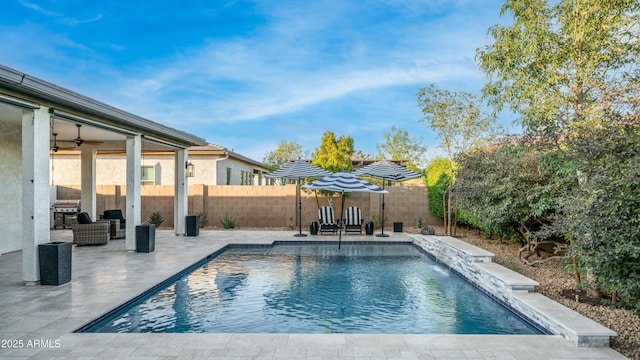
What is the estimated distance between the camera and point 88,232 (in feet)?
33.7

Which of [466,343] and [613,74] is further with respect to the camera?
[613,74]

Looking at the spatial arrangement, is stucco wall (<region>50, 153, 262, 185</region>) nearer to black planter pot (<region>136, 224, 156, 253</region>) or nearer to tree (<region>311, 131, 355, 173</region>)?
tree (<region>311, 131, 355, 173</region>)

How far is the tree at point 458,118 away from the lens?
1405 cm

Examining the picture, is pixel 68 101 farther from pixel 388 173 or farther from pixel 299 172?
pixel 388 173

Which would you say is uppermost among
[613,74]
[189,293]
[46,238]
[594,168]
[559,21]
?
[559,21]

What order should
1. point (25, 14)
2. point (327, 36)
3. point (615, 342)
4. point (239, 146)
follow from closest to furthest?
point (615, 342)
point (25, 14)
point (327, 36)
point (239, 146)

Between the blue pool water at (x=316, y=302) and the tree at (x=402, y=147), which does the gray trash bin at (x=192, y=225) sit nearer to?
the blue pool water at (x=316, y=302)

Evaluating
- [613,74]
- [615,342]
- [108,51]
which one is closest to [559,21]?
[613,74]

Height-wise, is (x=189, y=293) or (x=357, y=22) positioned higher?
(x=357, y=22)

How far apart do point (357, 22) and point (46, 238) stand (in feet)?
37.5

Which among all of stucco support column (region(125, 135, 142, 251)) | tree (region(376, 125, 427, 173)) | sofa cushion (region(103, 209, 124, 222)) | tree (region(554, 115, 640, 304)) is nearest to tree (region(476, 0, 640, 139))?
tree (region(554, 115, 640, 304))

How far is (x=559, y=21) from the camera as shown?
248 inches

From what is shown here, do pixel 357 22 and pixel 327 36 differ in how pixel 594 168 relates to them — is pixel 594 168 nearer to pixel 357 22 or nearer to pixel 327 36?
pixel 357 22

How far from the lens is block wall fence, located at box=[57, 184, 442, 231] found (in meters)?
15.0
